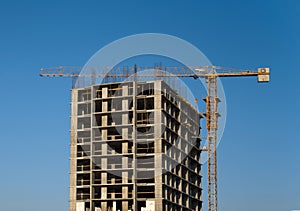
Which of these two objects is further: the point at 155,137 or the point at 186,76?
the point at 186,76

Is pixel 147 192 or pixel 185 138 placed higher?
pixel 185 138

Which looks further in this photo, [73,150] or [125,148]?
[73,150]

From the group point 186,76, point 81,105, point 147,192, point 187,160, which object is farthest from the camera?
point 186,76

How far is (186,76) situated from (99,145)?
27.8 metres

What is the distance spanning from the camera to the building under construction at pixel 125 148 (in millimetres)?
100188

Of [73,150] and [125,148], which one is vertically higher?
[73,150]

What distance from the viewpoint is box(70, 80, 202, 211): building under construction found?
3944 inches

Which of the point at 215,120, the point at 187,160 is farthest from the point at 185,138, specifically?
the point at 215,120

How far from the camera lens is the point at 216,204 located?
12212 centimetres

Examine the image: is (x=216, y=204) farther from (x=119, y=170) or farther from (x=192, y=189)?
(x=119, y=170)

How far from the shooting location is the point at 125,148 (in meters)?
102

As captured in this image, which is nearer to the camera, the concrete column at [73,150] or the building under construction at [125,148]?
the building under construction at [125,148]

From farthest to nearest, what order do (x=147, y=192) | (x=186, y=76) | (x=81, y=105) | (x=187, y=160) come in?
1. (x=186, y=76)
2. (x=187, y=160)
3. (x=81, y=105)
4. (x=147, y=192)

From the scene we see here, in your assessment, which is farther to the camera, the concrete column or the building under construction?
the concrete column
